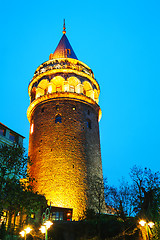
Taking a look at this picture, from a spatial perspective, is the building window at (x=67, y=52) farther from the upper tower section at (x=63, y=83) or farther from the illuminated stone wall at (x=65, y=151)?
the illuminated stone wall at (x=65, y=151)

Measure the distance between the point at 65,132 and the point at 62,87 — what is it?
22.2 feet

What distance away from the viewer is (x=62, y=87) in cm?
3469

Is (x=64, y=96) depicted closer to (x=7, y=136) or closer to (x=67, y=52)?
(x=67, y=52)

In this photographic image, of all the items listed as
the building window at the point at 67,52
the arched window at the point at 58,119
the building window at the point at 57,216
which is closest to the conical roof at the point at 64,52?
the building window at the point at 67,52

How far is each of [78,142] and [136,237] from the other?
11.9 m

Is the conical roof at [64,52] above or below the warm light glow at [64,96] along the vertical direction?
above

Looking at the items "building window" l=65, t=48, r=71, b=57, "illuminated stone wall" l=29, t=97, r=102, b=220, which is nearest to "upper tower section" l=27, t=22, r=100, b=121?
"illuminated stone wall" l=29, t=97, r=102, b=220

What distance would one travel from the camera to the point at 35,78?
1465 inches

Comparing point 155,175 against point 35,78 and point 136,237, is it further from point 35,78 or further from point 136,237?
point 35,78

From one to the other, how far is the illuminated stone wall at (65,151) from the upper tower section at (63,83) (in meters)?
0.67

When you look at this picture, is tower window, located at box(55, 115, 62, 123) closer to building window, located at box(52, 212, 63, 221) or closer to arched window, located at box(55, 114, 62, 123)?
arched window, located at box(55, 114, 62, 123)

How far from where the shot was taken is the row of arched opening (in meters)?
34.8

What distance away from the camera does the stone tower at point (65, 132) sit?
27984 millimetres

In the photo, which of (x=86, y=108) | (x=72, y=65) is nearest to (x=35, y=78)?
(x=72, y=65)
